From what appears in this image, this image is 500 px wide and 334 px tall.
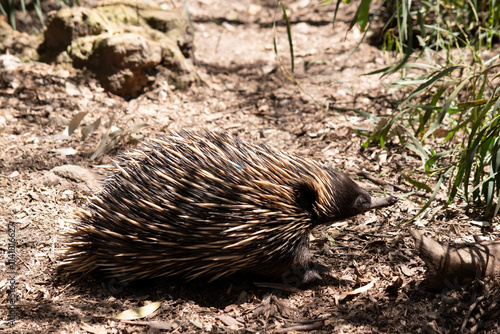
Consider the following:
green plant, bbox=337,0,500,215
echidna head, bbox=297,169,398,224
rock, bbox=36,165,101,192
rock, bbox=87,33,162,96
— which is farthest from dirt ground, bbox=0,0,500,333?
echidna head, bbox=297,169,398,224

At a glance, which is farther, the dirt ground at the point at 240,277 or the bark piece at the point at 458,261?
the dirt ground at the point at 240,277

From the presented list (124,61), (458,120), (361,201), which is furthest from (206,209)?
(124,61)

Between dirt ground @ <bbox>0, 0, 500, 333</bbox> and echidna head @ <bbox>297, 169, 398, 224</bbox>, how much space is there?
413 mm

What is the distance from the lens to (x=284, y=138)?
526 centimetres

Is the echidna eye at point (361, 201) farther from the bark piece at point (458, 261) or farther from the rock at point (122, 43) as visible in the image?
the rock at point (122, 43)

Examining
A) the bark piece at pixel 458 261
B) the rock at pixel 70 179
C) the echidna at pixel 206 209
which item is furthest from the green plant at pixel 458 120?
the rock at pixel 70 179

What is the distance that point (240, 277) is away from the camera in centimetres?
364

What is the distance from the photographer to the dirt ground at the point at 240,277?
10.0 ft

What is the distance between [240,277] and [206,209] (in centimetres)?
76

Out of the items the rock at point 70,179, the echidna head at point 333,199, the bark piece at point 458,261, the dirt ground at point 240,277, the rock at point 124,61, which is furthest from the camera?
the rock at point 124,61

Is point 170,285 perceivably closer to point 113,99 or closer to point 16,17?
point 113,99

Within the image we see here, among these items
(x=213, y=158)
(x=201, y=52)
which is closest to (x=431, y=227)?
(x=213, y=158)

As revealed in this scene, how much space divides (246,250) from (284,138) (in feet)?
7.21

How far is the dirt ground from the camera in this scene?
3.05m
